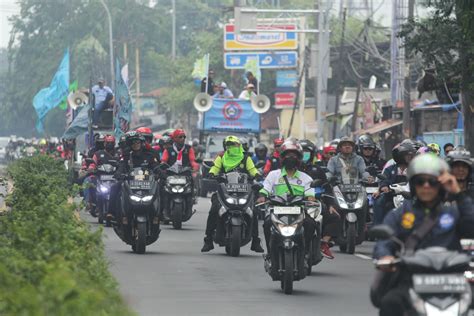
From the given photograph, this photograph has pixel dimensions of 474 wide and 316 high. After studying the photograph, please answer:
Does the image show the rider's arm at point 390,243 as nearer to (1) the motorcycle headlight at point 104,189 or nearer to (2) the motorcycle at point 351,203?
(2) the motorcycle at point 351,203

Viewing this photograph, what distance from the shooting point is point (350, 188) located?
21.1 m

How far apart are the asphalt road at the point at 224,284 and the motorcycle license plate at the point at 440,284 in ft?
9.66

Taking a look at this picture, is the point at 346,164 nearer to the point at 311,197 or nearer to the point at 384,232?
the point at 311,197

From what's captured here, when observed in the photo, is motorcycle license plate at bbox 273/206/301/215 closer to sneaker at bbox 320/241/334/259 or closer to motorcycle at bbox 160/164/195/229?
sneaker at bbox 320/241/334/259

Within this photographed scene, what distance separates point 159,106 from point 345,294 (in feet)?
304

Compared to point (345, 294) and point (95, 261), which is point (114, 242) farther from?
point (95, 261)

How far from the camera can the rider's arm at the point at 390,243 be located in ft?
30.5

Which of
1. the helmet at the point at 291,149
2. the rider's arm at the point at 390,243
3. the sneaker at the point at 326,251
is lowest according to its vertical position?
the sneaker at the point at 326,251

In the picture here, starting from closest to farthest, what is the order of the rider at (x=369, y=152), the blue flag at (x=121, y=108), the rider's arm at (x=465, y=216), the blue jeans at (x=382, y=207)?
the rider's arm at (x=465, y=216), the blue jeans at (x=382, y=207), the rider at (x=369, y=152), the blue flag at (x=121, y=108)

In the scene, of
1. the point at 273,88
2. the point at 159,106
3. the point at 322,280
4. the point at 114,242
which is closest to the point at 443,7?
the point at 114,242

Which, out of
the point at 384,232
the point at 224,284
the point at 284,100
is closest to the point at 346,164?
the point at 224,284

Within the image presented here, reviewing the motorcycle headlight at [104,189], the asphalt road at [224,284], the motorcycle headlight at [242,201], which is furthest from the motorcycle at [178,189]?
the motorcycle headlight at [242,201]

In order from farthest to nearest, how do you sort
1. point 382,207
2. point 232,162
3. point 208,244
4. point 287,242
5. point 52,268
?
point 232,162 → point 208,244 → point 382,207 → point 287,242 → point 52,268

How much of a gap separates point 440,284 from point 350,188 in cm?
1240
